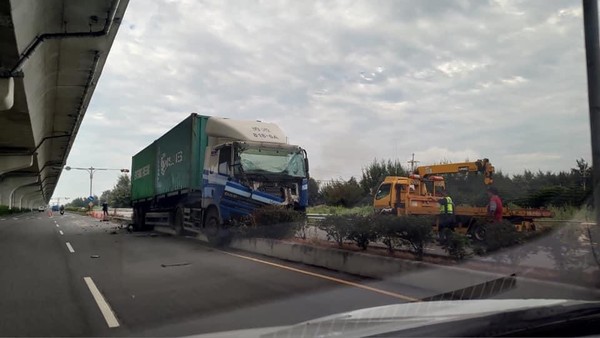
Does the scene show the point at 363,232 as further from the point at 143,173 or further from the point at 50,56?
the point at 143,173

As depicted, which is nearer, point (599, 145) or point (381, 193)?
point (599, 145)

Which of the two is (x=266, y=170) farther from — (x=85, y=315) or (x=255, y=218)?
(x=85, y=315)

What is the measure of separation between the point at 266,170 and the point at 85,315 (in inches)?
342

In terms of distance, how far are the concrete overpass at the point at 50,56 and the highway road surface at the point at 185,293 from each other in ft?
17.0

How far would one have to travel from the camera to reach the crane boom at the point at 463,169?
1712 cm

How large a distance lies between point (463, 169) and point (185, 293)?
12.8 m

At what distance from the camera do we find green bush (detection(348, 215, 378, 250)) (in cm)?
1003

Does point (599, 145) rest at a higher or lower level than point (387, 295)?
higher

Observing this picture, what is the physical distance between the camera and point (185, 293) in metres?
7.80

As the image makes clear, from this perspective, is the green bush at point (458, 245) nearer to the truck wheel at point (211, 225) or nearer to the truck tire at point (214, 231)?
the truck tire at point (214, 231)

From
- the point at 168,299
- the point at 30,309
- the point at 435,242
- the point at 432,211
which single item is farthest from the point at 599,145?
the point at 432,211

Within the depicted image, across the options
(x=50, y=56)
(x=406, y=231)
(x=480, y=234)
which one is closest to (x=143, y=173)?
(x=50, y=56)

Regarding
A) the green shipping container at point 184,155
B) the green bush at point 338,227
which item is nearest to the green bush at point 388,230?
the green bush at point 338,227

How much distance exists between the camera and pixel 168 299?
7.35 meters
